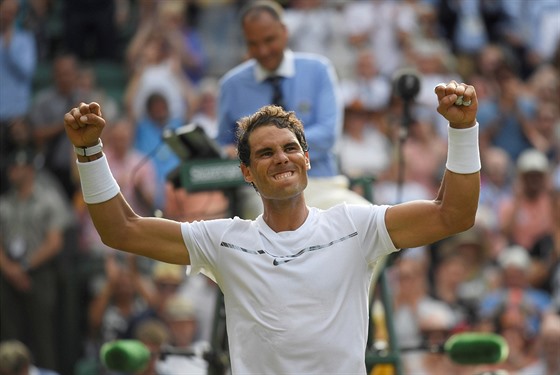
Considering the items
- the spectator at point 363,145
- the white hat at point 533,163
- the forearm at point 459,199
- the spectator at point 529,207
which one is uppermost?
the forearm at point 459,199

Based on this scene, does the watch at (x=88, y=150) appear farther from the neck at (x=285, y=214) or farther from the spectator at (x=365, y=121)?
the spectator at (x=365, y=121)

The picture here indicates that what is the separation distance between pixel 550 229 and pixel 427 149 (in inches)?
64.9

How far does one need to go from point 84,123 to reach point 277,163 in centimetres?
82

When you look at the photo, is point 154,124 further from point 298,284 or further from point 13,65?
point 298,284

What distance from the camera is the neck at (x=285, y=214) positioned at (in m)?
6.28

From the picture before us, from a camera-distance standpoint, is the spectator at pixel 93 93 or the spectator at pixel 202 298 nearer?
the spectator at pixel 202 298

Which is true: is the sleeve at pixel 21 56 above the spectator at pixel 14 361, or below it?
above

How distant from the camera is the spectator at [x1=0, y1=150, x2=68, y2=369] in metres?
13.2

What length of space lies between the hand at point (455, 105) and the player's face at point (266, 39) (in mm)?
3262

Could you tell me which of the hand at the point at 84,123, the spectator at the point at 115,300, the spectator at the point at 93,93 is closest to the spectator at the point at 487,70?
the spectator at the point at 93,93

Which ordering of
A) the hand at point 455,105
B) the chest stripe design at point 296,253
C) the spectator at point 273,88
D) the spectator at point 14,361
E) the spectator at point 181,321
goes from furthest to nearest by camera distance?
the spectator at point 181,321 < the spectator at point 14,361 < the spectator at point 273,88 < the chest stripe design at point 296,253 < the hand at point 455,105

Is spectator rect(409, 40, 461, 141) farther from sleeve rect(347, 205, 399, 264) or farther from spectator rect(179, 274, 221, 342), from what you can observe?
sleeve rect(347, 205, 399, 264)

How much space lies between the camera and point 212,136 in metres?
10.9

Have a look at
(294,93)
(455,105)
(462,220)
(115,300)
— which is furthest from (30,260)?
(455,105)
